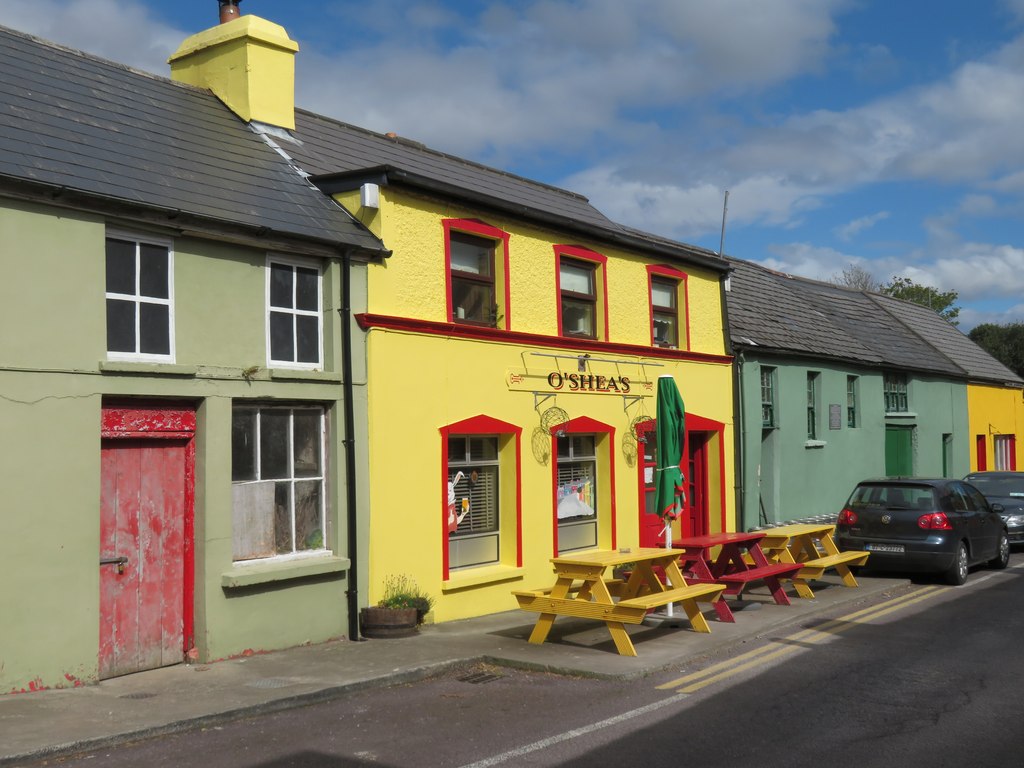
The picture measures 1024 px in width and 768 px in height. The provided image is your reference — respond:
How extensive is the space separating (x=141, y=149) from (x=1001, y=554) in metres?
15.4

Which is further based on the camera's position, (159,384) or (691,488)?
(691,488)

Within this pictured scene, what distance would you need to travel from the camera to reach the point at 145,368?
9.79 meters

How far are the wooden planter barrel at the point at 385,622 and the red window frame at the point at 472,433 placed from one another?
1.32 meters

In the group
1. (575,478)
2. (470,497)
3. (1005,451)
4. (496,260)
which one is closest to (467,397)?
(470,497)

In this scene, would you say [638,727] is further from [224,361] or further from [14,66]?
[14,66]

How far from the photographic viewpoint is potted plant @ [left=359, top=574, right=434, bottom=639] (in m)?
11.5

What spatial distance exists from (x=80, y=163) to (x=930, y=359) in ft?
84.8

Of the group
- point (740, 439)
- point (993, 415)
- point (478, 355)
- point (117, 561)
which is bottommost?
point (117, 561)

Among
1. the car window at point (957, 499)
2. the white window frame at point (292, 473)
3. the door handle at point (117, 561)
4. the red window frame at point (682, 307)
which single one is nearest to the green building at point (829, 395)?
the red window frame at point (682, 307)

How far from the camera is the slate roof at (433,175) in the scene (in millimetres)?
12828

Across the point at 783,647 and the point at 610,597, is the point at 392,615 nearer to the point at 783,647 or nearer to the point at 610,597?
the point at 610,597

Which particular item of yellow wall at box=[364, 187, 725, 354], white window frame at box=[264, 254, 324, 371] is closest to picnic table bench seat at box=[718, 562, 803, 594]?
yellow wall at box=[364, 187, 725, 354]

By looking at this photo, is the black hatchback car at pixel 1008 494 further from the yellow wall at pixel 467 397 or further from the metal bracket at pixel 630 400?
the yellow wall at pixel 467 397

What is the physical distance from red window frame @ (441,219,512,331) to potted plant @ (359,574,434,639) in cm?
359
